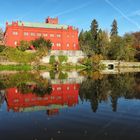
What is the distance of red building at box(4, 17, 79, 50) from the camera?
74312 mm

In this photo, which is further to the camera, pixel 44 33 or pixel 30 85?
pixel 44 33

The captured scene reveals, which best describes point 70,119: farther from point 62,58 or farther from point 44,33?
point 44,33

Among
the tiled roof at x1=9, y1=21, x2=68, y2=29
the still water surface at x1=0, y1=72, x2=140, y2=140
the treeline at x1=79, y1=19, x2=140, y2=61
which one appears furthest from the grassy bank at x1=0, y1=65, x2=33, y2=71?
the still water surface at x1=0, y1=72, x2=140, y2=140

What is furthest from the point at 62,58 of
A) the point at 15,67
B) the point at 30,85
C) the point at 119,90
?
the point at 119,90

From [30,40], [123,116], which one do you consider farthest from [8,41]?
[123,116]

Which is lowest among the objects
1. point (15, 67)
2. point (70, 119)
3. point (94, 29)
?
point (70, 119)

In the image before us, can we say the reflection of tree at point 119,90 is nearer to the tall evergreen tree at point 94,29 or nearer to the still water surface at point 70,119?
the still water surface at point 70,119

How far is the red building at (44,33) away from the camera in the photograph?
7431 cm

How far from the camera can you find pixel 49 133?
10.1 m

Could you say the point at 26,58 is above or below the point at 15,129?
above

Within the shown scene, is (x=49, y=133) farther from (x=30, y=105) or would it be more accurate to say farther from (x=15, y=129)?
(x=30, y=105)

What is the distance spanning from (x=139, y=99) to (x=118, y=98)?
4.69 ft

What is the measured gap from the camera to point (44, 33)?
78.2 m

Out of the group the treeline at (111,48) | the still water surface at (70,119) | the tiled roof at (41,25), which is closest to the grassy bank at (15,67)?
the tiled roof at (41,25)
